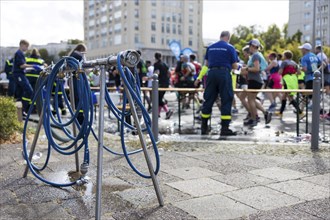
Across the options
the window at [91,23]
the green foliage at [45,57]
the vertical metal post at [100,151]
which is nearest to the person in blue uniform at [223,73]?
the green foliage at [45,57]

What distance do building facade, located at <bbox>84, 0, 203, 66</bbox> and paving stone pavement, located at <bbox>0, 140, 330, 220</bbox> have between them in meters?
90.0

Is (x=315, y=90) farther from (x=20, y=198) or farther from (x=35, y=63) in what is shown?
(x=35, y=63)

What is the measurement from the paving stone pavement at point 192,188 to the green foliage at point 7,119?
67 centimetres

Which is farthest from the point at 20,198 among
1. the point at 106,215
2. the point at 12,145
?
the point at 12,145

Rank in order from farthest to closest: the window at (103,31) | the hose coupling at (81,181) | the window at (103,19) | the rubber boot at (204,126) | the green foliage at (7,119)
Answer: the window at (103,31) < the window at (103,19) < the rubber boot at (204,126) < the green foliage at (7,119) < the hose coupling at (81,181)

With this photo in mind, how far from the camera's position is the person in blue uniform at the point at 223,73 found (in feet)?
26.3

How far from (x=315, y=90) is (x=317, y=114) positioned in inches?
14.5

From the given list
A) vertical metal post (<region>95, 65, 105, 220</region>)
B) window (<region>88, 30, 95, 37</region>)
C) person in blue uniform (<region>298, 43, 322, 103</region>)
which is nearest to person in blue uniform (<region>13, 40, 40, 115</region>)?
person in blue uniform (<region>298, 43, 322, 103</region>)

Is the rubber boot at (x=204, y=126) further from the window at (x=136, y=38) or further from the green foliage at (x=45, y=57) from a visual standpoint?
the window at (x=136, y=38)

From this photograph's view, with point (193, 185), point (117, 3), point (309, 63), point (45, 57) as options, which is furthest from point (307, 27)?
point (193, 185)

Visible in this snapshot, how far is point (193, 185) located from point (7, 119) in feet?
12.6

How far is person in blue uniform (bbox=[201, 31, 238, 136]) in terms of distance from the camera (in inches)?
316

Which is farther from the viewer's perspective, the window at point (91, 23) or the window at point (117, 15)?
the window at point (91, 23)

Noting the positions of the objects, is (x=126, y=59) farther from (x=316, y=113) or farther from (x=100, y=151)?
(x=316, y=113)
